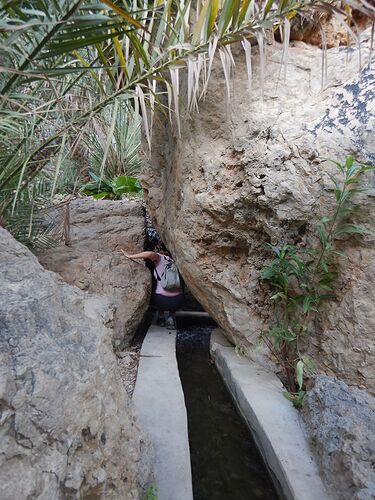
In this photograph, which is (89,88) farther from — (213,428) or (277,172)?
(213,428)

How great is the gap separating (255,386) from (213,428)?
0.38 meters

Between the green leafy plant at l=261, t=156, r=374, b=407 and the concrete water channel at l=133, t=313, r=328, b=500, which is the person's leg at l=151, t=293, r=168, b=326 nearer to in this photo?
the concrete water channel at l=133, t=313, r=328, b=500

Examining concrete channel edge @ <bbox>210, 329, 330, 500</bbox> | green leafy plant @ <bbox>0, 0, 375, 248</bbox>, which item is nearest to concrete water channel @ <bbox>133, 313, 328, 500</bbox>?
concrete channel edge @ <bbox>210, 329, 330, 500</bbox>

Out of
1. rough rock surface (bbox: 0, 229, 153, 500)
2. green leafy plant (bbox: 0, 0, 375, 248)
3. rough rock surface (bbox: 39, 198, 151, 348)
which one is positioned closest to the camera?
rough rock surface (bbox: 0, 229, 153, 500)

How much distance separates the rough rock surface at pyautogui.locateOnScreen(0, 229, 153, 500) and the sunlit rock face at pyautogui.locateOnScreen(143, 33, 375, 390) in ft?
4.66

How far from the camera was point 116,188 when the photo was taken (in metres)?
5.36

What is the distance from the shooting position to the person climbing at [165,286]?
3518 millimetres

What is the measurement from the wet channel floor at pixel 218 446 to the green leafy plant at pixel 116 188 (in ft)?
10.1

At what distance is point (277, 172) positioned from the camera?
232 cm

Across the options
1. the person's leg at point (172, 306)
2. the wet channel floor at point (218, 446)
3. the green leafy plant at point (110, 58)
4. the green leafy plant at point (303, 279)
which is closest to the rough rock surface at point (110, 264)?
the person's leg at point (172, 306)

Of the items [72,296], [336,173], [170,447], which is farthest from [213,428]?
[336,173]

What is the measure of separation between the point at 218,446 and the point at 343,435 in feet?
2.60

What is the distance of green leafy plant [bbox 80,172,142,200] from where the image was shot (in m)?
5.36

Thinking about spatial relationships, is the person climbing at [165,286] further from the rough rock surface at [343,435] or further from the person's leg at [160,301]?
the rough rock surface at [343,435]
